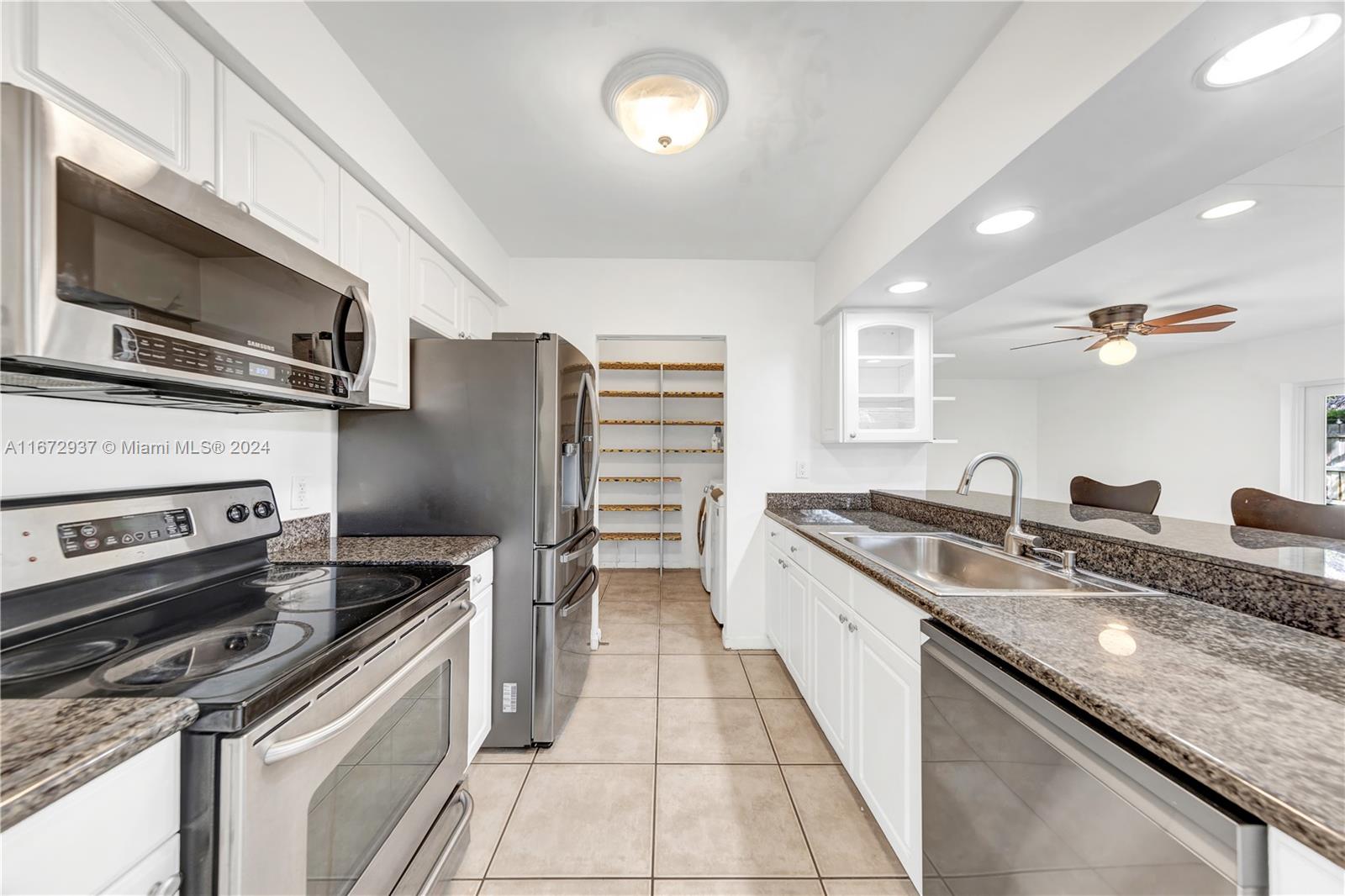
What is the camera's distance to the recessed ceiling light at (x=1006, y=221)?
162cm

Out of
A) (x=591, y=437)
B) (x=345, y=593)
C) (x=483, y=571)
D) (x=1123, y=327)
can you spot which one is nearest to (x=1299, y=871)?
(x=345, y=593)

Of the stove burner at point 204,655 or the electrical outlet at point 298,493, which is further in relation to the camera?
the electrical outlet at point 298,493

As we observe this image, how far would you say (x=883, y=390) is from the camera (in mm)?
2920

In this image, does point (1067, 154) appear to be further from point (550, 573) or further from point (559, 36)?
point (550, 573)

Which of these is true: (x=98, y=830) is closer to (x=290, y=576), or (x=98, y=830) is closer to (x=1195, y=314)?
(x=290, y=576)

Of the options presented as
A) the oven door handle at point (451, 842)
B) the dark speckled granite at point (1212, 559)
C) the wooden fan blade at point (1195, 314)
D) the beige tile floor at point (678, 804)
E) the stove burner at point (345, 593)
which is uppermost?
the wooden fan blade at point (1195, 314)

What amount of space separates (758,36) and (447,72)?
101 cm

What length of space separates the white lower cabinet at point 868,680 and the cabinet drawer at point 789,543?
2cm

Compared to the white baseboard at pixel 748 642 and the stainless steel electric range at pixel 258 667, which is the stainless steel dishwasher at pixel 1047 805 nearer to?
the stainless steel electric range at pixel 258 667

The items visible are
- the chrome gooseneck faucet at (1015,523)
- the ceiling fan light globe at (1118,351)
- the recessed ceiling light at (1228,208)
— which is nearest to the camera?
the chrome gooseneck faucet at (1015,523)

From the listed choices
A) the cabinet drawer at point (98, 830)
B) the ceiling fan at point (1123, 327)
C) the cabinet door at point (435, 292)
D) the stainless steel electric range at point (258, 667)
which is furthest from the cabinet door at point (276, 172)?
the ceiling fan at point (1123, 327)

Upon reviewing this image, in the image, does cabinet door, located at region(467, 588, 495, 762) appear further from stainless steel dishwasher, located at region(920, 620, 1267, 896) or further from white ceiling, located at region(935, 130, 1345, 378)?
white ceiling, located at region(935, 130, 1345, 378)

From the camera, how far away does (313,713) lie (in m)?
0.85

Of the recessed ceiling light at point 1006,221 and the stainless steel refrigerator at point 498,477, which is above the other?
the recessed ceiling light at point 1006,221
